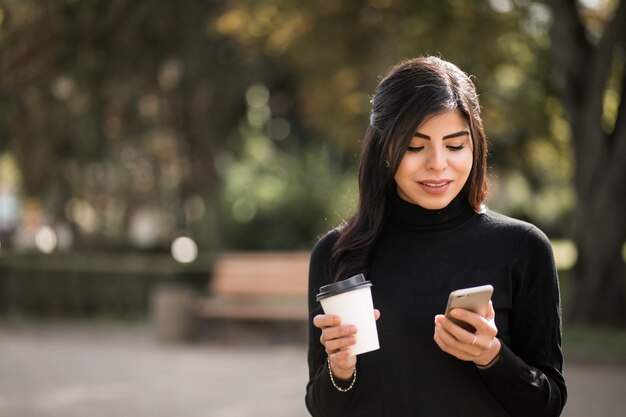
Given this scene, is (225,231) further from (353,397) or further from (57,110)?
(353,397)

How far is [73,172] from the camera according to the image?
18625 mm

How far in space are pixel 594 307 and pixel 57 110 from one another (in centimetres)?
933

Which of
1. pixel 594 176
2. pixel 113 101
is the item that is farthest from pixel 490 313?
pixel 113 101

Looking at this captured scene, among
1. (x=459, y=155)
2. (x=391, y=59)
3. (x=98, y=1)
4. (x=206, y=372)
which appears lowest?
(x=206, y=372)

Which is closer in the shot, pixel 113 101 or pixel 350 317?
pixel 350 317

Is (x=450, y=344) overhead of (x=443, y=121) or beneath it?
beneath

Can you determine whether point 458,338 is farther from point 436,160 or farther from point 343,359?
point 436,160

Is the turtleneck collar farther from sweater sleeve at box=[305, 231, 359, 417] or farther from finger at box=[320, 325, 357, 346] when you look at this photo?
finger at box=[320, 325, 357, 346]

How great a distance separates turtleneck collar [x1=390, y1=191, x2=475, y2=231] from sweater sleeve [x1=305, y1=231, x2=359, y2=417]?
0.67ft

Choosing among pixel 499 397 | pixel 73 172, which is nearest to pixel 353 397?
pixel 499 397

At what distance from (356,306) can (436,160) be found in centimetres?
45

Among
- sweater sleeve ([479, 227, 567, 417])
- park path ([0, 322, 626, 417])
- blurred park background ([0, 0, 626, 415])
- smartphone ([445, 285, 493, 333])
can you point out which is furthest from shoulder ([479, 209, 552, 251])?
blurred park background ([0, 0, 626, 415])

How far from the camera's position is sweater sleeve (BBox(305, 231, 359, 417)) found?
2465 millimetres

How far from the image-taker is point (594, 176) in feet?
40.8
